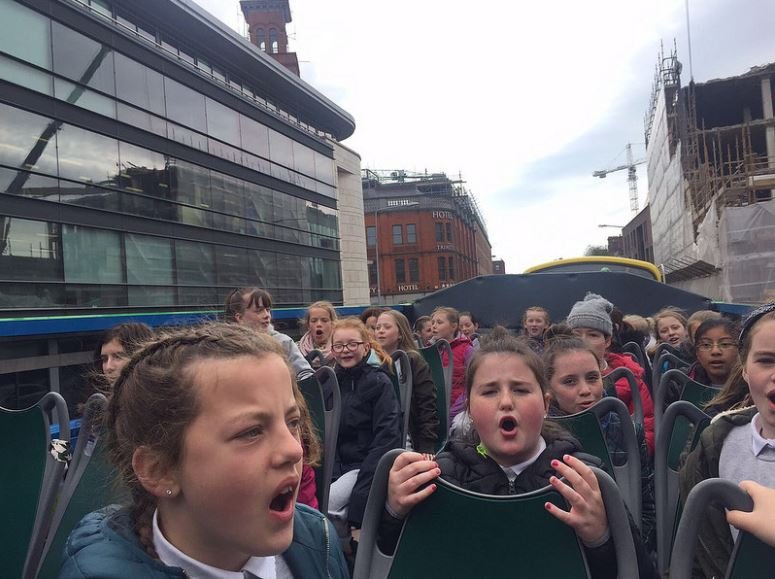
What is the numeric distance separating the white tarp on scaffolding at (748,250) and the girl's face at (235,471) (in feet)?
60.4

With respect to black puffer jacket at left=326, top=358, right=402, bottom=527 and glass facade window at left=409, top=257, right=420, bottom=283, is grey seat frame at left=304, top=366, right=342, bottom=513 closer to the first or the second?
black puffer jacket at left=326, top=358, right=402, bottom=527

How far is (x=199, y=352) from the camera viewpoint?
1290 millimetres

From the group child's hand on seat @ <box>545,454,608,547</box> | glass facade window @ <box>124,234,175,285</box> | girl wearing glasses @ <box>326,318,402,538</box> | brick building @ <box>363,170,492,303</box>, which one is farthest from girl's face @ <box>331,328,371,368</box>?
brick building @ <box>363,170,492,303</box>

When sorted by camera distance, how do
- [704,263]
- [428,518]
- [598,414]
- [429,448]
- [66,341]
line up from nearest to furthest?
[428,518] → [598,414] → [66,341] → [429,448] → [704,263]

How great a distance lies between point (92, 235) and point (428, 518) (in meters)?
17.8

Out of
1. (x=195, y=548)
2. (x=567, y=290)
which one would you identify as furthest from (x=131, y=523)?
(x=567, y=290)

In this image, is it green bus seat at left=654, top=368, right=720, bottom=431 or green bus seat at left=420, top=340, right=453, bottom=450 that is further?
green bus seat at left=420, top=340, right=453, bottom=450

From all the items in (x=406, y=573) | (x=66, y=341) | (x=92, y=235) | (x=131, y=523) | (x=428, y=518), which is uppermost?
(x=92, y=235)

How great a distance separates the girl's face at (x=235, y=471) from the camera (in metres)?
1.14

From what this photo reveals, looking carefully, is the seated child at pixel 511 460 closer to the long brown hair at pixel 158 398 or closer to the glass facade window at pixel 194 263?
the long brown hair at pixel 158 398

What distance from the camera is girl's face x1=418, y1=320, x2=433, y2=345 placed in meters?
7.07

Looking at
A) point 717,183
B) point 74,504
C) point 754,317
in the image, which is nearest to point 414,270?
point 717,183

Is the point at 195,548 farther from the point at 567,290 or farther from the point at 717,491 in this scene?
the point at 567,290

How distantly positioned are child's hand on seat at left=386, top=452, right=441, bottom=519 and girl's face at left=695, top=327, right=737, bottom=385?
2.91 meters
